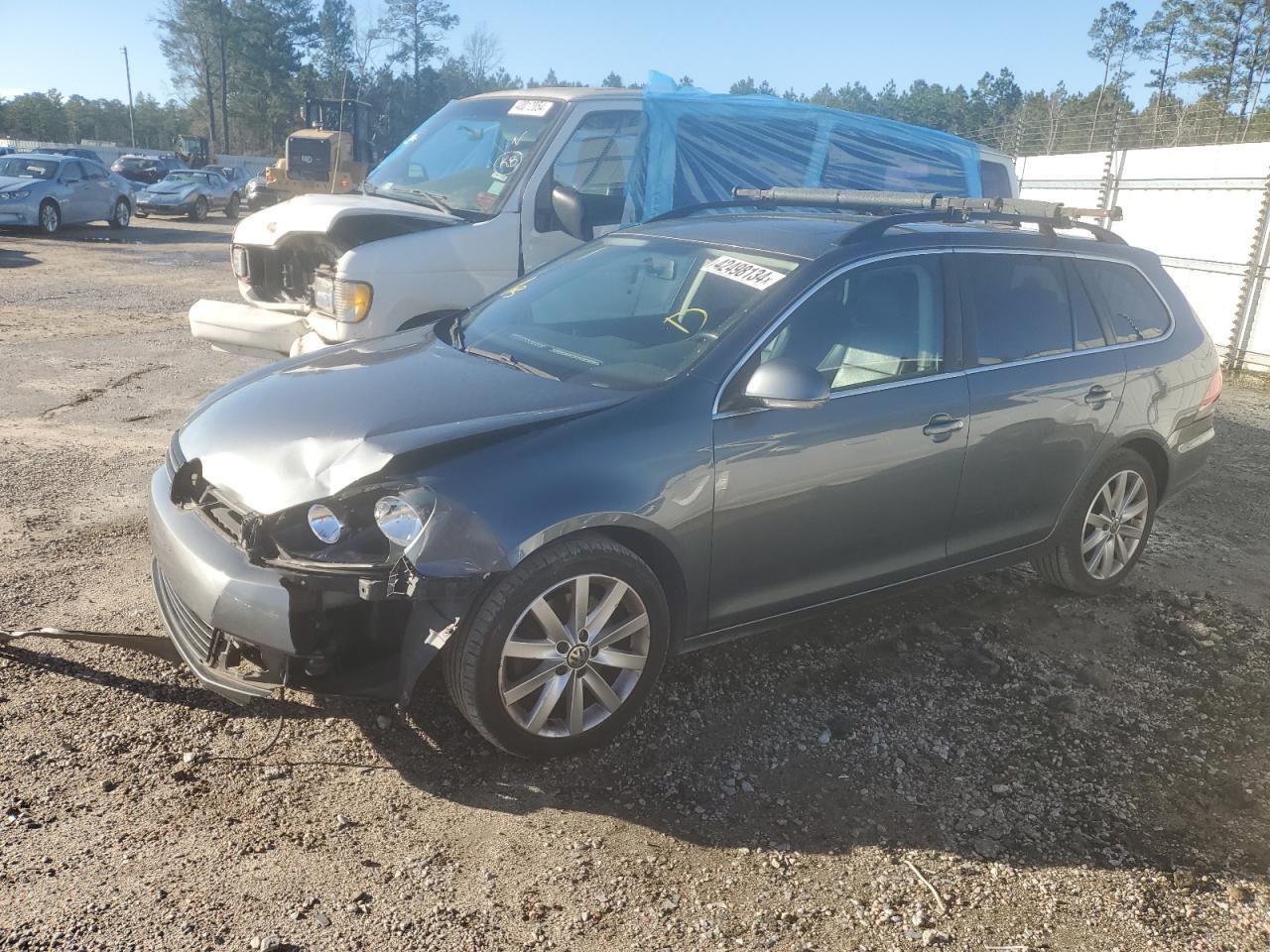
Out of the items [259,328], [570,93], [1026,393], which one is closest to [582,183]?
[570,93]

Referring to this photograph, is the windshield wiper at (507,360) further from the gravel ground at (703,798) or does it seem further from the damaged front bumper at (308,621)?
the gravel ground at (703,798)

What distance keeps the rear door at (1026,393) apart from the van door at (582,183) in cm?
279

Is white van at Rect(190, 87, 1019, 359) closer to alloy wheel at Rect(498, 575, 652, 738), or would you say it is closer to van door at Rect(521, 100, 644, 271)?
van door at Rect(521, 100, 644, 271)

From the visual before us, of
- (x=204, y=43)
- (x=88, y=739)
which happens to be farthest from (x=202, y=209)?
(x=204, y=43)

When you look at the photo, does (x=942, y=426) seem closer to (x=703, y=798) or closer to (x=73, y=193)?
(x=703, y=798)

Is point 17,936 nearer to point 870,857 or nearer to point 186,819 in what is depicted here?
point 186,819

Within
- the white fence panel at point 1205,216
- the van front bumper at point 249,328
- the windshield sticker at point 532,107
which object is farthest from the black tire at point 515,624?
the white fence panel at point 1205,216

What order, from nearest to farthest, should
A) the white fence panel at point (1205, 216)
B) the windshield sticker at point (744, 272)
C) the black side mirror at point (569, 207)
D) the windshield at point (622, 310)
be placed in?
the windshield at point (622, 310) → the windshield sticker at point (744, 272) → the black side mirror at point (569, 207) → the white fence panel at point (1205, 216)

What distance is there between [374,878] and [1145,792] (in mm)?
2488

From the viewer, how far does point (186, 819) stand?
9.50 feet

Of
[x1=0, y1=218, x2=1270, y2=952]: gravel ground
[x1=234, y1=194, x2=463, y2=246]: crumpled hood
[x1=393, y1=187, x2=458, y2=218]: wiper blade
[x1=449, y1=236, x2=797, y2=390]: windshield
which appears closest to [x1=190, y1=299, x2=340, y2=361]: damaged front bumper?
[x1=234, y1=194, x2=463, y2=246]: crumpled hood

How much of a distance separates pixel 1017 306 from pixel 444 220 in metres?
3.51

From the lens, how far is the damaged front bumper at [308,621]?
290 centimetres

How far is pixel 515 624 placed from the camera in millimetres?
3025
